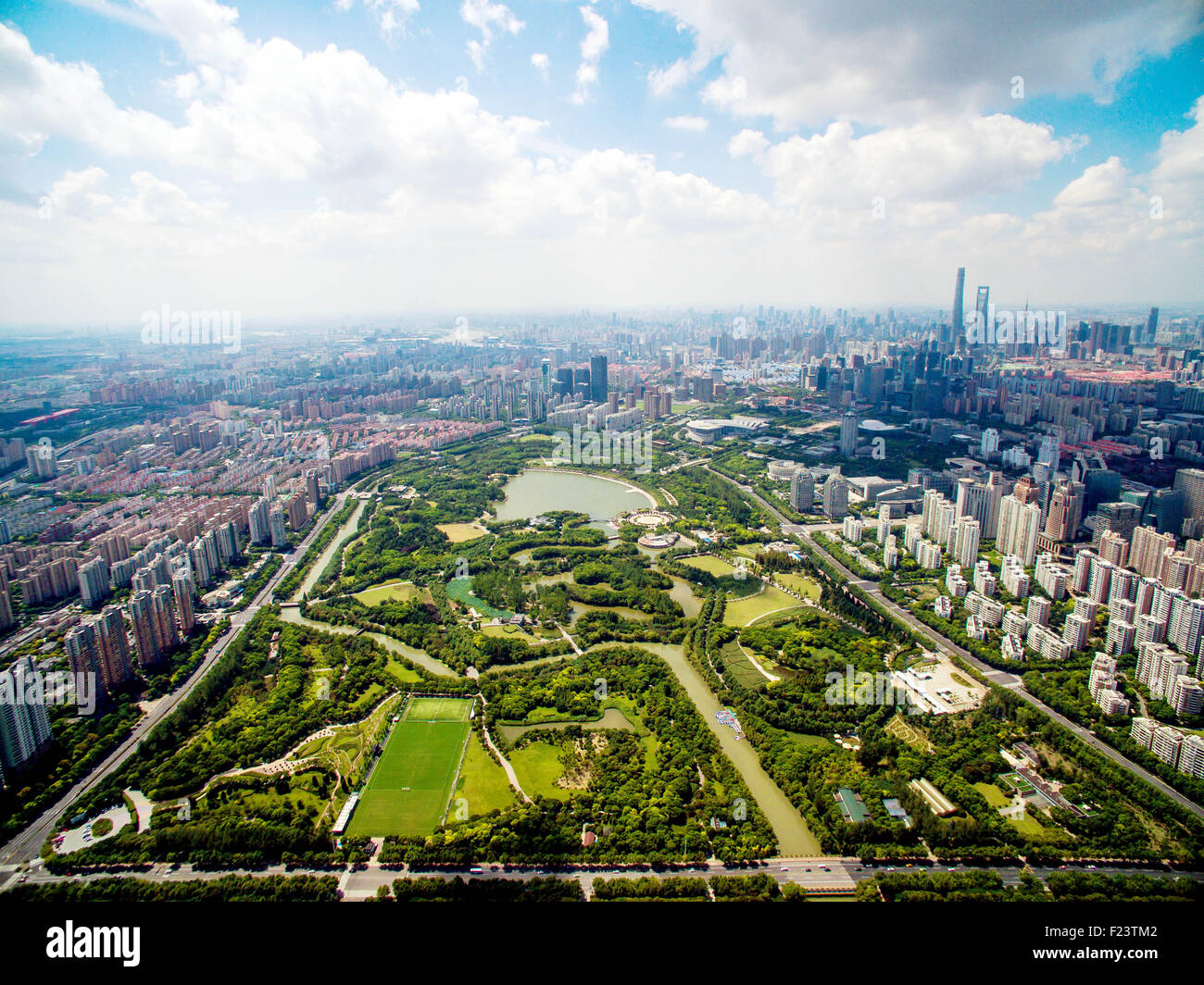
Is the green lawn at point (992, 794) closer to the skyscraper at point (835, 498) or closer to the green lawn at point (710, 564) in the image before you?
the green lawn at point (710, 564)

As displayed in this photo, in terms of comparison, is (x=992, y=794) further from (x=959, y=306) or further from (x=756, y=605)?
(x=959, y=306)

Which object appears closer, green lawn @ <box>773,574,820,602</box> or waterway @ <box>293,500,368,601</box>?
green lawn @ <box>773,574,820,602</box>

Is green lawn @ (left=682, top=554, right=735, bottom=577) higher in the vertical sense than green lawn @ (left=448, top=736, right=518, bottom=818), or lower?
higher

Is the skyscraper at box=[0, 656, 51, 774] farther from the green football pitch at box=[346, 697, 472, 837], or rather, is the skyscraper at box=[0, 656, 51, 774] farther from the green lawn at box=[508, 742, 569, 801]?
the green lawn at box=[508, 742, 569, 801]

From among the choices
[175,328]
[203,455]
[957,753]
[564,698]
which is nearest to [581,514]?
[564,698]

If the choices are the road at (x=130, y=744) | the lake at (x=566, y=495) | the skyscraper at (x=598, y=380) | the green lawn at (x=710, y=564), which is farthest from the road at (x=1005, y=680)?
the skyscraper at (x=598, y=380)

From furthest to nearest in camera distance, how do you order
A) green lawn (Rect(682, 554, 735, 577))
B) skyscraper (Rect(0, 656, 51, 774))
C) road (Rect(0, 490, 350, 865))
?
green lawn (Rect(682, 554, 735, 577)) < skyscraper (Rect(0, 656, 51, 774)) < road (Rect(0, 490, 350, 865))

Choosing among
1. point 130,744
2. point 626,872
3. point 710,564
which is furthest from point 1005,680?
point 130,744

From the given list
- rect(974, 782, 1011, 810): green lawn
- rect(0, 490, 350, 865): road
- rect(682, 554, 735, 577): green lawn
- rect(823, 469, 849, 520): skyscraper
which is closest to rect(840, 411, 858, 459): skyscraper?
rect(823, 469, 849, 520): skyscraper
